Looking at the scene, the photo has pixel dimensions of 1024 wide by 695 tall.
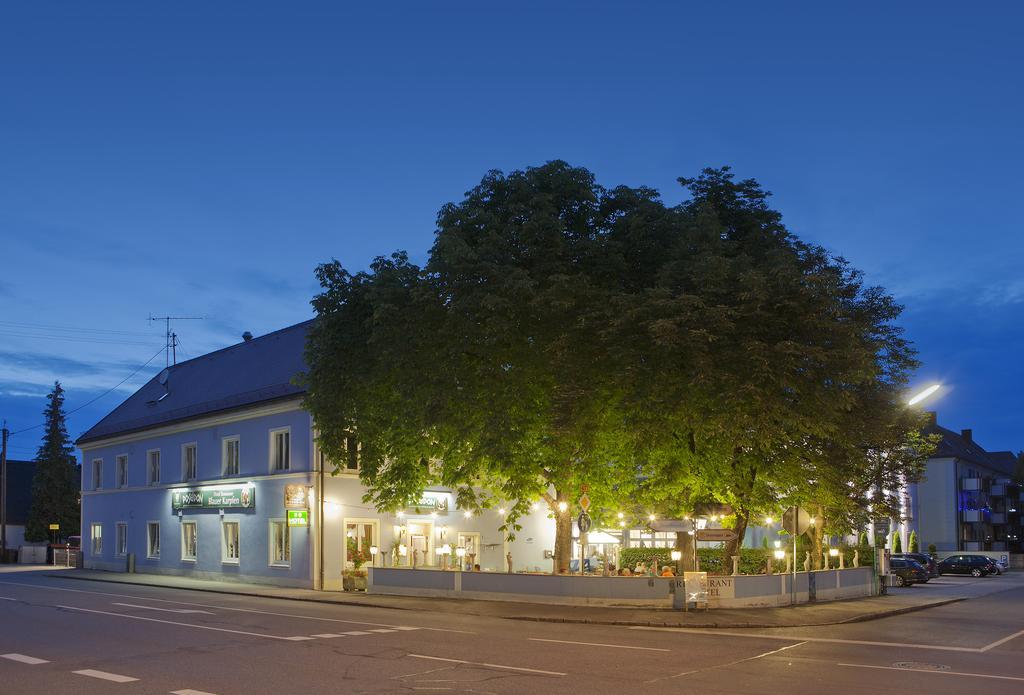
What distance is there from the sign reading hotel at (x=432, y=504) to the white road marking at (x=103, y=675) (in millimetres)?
A: 25602

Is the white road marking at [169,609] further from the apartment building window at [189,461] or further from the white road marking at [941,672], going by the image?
the white road marking at [941,672]

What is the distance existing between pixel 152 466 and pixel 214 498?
7.86 metres

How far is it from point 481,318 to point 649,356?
16.1 feet

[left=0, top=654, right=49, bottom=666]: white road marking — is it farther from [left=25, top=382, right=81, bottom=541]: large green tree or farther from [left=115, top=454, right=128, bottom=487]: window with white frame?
[left=25, top=382, right=81, bottom=541]: large green tree

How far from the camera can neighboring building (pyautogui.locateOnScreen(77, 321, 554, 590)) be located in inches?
1481

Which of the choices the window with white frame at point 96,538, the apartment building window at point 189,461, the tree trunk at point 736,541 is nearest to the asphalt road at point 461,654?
the tree trunk at point 736,541

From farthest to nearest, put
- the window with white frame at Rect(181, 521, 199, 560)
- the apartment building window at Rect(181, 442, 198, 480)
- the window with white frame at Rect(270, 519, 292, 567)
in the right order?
the apartment building window at Rect(181, 442, 198, 480)
the window with white frame at Rect(181, 521, 199, 560)
the window with white frame at Rect(270, 519, 292, 567)

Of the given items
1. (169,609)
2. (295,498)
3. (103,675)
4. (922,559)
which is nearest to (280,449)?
(295,498)

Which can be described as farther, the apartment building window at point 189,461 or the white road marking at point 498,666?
the apartment building window at point 189,461

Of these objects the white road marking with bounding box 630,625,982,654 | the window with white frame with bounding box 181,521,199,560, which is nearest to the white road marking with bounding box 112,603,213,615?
the white road marking with bounding box 630,625,982,654

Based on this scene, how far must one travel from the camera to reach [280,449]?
130 feet

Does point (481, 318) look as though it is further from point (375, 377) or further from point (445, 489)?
point (445, 489)

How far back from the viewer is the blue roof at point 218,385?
138 ft

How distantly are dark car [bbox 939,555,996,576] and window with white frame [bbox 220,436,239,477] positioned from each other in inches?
1614
